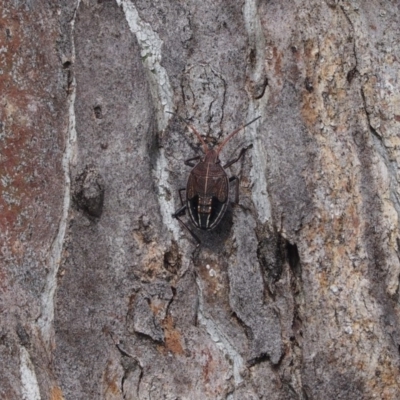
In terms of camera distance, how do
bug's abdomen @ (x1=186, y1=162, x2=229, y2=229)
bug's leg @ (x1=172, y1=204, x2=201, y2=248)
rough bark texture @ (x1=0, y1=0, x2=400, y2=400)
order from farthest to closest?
bug's abdomen @ (x1=186, y1=162, x2=229, y2=229) < bug's leg @ (x1=172, y1=204, x2=201, y2=248) < rough bark texture @ (x1=0, y1=0, x2=400, y2=400)

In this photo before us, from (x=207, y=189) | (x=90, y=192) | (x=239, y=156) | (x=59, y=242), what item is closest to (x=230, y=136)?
(x=239, y=156)

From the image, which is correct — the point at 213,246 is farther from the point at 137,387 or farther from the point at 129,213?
the point at 137,387

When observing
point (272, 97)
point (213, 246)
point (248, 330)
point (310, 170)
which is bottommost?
point (248, 330)

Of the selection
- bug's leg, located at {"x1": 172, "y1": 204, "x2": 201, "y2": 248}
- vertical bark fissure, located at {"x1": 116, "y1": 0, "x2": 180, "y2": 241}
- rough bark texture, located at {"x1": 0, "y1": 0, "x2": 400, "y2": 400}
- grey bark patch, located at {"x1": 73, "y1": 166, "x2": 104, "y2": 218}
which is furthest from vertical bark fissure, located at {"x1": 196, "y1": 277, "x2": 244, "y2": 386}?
grey bark patch, located at {"x1": 73, "y1": 166, "x2": 104, "y2": 218}

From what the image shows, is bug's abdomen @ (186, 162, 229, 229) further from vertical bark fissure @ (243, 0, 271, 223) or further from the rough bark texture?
vertical bark fissure @ (243, 0, 271, 223)

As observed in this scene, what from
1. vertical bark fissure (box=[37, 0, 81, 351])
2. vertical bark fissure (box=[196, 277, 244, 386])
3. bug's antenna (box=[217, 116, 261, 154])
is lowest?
vertical bark fissure (box=[196, 277, 244, 386])

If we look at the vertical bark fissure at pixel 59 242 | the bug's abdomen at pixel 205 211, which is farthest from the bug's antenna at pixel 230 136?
the vertical bark fissure at pixel 59 242

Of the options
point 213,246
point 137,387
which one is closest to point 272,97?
point 213,246
